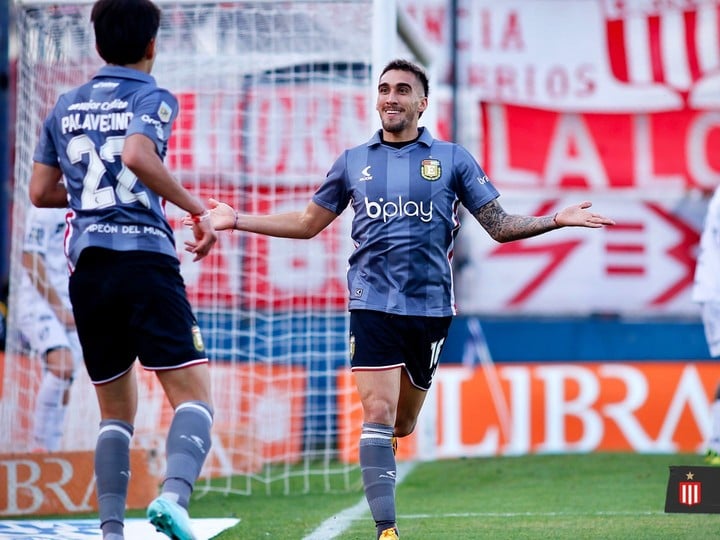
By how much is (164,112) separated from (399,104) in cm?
123

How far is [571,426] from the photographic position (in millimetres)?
12375

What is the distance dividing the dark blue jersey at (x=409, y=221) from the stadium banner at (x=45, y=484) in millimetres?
2726

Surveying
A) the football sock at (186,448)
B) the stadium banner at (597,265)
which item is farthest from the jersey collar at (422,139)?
the stadium banner at (597,265)

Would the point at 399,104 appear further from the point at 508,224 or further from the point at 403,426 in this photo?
the point at 403,426

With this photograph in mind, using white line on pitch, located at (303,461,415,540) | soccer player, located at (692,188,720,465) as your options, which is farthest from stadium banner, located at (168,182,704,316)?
white line on pitch, located at (303,461,415,540)

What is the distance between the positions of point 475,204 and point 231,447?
4534mm

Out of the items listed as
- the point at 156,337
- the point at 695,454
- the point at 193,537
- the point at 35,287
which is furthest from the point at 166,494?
the point at 695,454

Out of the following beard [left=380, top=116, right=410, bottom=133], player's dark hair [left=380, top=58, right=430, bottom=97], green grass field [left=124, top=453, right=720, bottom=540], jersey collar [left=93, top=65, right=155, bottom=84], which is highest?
player's dark hair [left=380, top=58, right=430, bottom=97]

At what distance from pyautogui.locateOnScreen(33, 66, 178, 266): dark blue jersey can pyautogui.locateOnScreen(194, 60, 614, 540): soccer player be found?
69cm

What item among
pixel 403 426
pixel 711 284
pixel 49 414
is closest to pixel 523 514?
pixel 403 426

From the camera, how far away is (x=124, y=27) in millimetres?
5184

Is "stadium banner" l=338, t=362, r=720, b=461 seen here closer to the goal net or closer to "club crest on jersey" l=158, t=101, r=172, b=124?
the goal net

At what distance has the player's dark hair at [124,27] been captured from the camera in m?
5.17

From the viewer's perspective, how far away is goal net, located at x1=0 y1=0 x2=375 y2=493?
919cm
